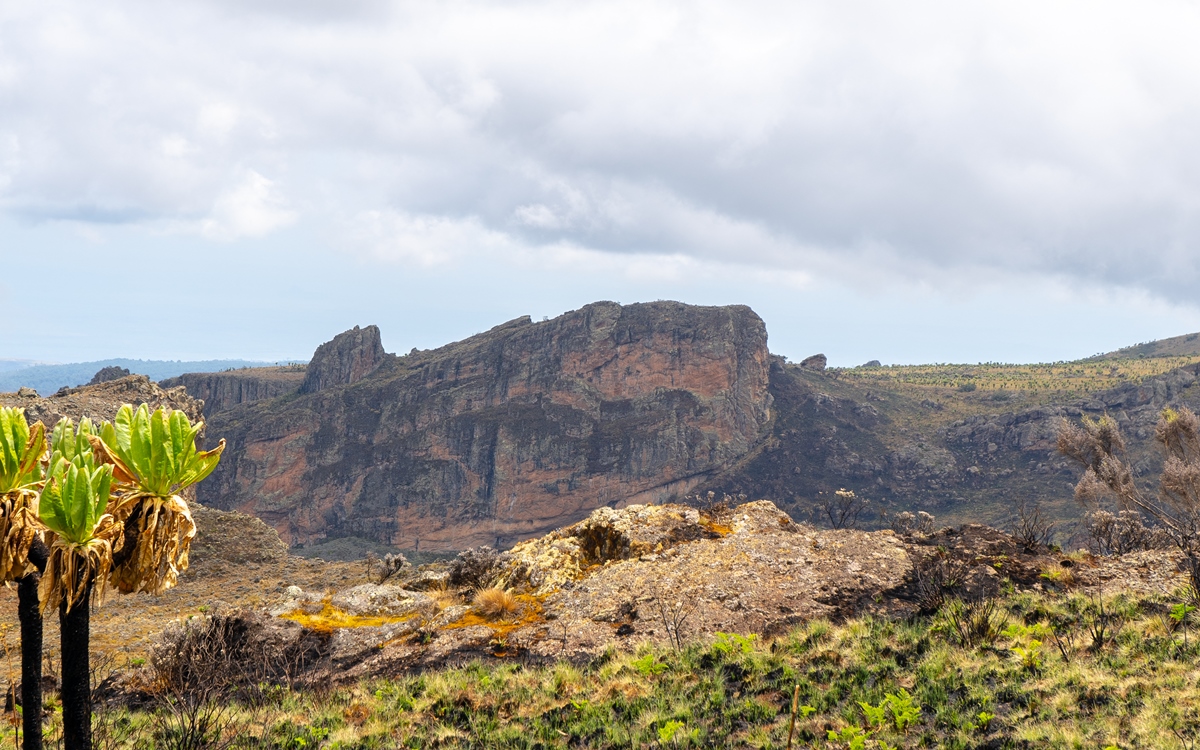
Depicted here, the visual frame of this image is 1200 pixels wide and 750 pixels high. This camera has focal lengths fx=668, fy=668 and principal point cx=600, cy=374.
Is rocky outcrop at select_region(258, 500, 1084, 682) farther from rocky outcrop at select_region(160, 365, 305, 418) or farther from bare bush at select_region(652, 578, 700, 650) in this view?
rocky outcrop at select_region(160, 365, 305, 418)

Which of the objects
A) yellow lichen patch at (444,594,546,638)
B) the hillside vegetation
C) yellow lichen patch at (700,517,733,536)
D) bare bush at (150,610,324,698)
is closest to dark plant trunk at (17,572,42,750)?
bare bush at (150,610,324,698)

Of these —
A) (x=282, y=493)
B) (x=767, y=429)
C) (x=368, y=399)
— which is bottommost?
(x=282, y=493)

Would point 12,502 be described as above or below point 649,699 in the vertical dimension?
above

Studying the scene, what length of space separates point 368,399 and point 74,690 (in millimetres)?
154233

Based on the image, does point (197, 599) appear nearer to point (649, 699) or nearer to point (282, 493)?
point (649, 699)

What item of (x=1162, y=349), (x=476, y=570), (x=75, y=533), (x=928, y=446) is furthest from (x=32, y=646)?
(x=1162, y=349)

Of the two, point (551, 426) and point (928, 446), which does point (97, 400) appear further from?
point (928, 446)

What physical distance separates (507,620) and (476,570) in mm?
5091

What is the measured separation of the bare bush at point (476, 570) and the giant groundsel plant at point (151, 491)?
15026mm

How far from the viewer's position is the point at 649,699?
13.2m

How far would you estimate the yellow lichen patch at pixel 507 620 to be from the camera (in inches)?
711

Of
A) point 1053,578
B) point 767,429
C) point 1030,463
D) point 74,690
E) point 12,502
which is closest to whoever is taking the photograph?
point 12,502

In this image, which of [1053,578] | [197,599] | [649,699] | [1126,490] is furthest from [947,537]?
[197,599]

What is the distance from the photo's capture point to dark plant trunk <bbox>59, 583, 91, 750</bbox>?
7668 mm
